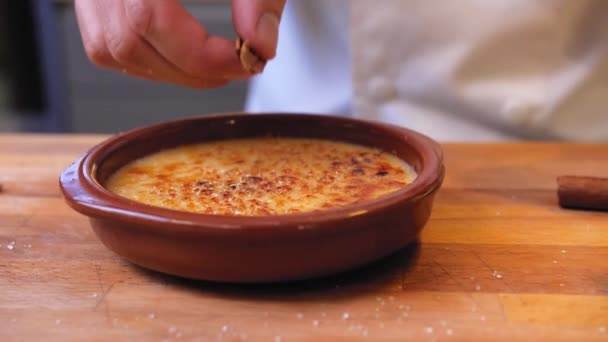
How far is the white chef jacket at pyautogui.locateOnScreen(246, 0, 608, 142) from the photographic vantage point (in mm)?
1340

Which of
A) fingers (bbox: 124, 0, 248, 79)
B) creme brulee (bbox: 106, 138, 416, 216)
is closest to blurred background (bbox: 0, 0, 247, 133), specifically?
creme brulee (bbox: 106, 138, 416, 216)

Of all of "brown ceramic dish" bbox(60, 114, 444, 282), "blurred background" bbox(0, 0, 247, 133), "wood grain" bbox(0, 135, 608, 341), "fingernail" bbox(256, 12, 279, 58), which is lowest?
"blurred background" bbox(0, 0, 247, 133)

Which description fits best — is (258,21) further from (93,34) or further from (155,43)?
(93,34)

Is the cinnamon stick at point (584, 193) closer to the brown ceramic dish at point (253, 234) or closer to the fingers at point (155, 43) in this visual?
the brown ceramic dish at point (253, 234)

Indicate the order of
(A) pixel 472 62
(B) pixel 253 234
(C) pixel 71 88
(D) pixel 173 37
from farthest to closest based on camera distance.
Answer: (C) pixel 71 88
(A) pixel 472 62
(D) pixel 173 37
(B) pixel 253 234

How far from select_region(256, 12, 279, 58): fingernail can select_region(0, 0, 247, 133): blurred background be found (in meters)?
1.60

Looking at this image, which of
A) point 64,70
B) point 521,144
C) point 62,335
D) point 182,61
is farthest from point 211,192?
point 64,70

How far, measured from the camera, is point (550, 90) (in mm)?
1368

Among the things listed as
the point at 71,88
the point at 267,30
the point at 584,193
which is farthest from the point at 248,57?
the point at 71,88

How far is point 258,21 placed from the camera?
3.12 ft

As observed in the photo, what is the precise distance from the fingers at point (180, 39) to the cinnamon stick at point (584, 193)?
1.63 ft

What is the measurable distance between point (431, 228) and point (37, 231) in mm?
541

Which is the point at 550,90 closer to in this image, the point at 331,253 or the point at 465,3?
the point at 465,3

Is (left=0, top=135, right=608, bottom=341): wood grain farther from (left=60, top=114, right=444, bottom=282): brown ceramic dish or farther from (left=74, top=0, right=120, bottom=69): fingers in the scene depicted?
(left=74, top=0, right=120, bottom=69): fingers
